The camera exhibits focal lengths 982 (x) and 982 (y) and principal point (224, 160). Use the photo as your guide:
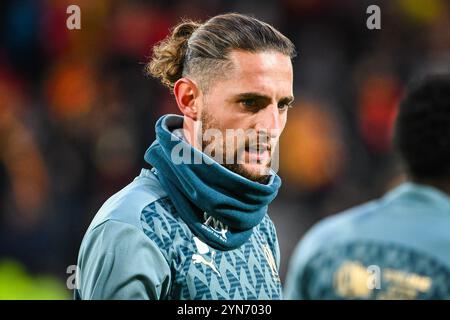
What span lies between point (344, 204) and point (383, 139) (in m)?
0.77

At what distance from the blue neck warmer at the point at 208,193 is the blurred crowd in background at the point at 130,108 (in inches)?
166

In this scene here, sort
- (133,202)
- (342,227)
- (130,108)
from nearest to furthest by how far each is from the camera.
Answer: (342,227)
(133,202)
(130,108)

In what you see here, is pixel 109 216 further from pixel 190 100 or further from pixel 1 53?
pixel 1 53

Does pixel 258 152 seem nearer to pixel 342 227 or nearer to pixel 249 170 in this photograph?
pixel 249 170

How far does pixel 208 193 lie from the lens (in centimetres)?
295

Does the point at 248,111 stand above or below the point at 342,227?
above

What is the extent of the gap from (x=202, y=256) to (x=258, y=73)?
2.03ft

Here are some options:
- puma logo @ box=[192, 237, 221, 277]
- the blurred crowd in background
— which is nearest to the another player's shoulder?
puma logo @ box=[192, 237, 221, 277]

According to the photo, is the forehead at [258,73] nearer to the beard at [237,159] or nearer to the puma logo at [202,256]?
the beard at [237,159]

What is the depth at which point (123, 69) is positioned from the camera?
8398 millimetres

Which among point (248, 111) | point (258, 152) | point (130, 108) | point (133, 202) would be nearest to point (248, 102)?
point (248, 111)

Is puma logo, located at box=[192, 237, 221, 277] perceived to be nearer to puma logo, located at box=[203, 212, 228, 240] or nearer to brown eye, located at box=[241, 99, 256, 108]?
puma logo, located at box=[203, 212, 228, 240]

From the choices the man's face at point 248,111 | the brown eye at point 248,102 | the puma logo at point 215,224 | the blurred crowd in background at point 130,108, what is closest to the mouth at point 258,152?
the man's face at point 248,111

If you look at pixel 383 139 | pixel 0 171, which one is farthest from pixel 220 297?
pixel 383 139
